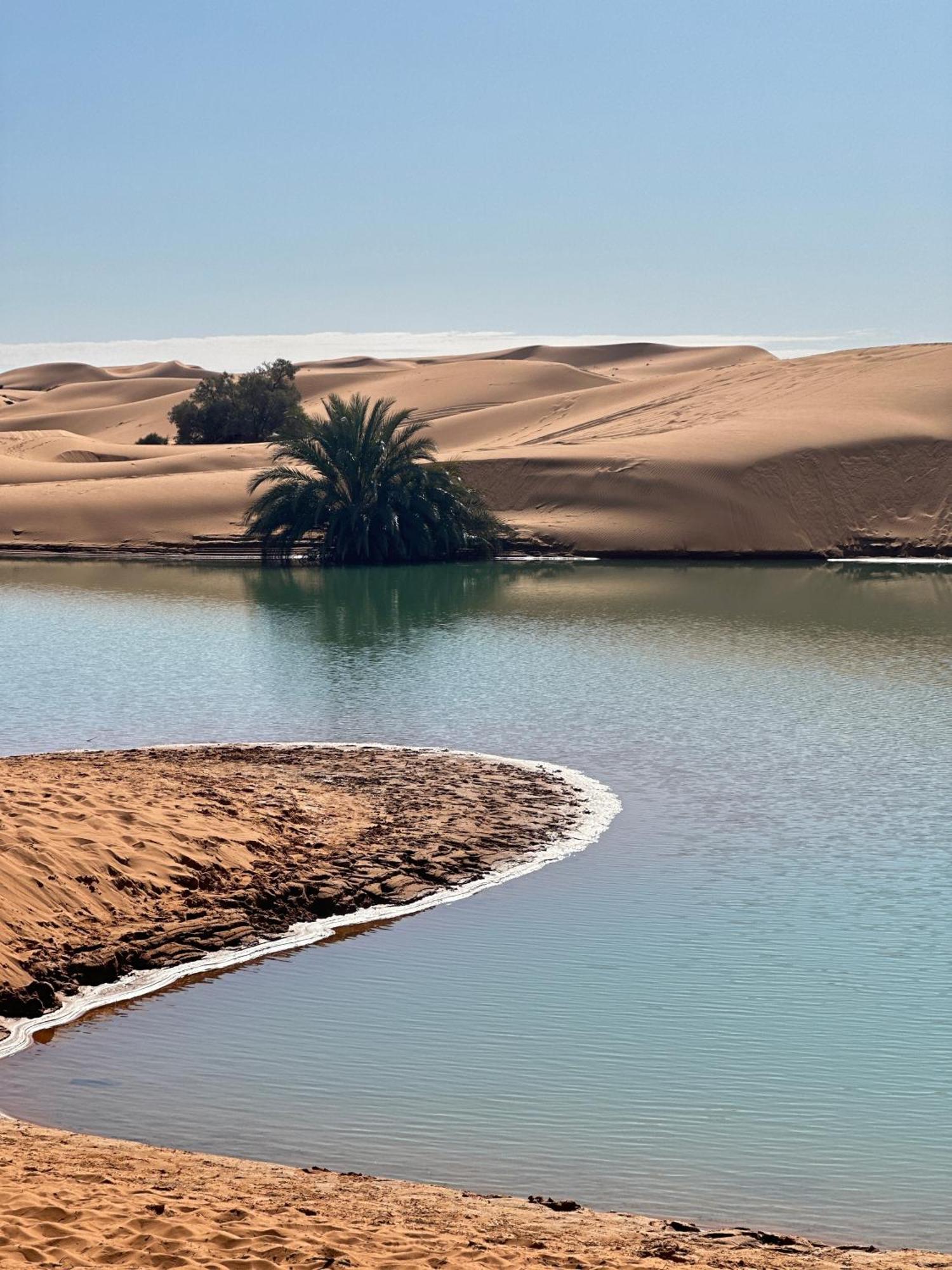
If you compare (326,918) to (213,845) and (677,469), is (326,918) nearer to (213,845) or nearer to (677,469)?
(213,845)

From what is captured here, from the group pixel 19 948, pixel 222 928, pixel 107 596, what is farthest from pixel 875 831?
pixel 107 596

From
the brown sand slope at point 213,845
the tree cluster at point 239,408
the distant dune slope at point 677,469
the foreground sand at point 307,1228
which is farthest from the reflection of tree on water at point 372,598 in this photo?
the tree cluster at point 239,408

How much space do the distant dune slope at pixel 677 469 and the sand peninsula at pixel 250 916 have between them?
140 feet

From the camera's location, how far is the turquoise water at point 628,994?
8359 millimetres

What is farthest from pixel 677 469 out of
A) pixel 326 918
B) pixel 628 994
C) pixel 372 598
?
pixel 628 994

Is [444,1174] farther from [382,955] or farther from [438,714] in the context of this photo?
[438,714]

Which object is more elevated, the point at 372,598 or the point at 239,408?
the point at 239,408

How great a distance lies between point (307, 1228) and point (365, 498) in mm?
46254

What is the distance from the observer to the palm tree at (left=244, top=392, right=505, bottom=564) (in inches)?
2062

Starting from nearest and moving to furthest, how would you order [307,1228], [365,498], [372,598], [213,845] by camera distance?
[307,1228] → [213,845] → [372,598] → [365,498]

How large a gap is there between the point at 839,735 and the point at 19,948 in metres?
12.9

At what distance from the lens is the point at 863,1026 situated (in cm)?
1032

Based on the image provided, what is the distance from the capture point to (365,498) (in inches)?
2058

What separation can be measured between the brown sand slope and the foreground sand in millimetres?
3322
